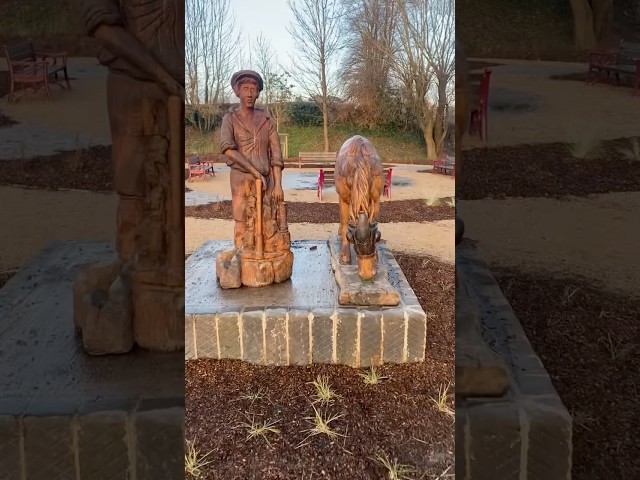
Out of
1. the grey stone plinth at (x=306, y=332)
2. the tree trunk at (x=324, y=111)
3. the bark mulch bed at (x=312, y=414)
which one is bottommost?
the bark mulch bed at (x=312, y=414)

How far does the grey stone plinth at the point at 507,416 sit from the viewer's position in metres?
1.23

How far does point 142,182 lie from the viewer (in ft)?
3.76

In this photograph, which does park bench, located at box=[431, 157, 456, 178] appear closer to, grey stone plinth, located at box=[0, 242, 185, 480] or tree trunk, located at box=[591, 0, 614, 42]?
tree trunk, located at box=[591, 0, 614, 42]

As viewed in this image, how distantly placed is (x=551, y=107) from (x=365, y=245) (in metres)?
2.65

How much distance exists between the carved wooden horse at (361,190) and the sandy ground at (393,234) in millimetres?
1129

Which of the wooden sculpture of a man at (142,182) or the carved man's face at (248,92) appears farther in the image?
the carved man's face at (248,92)

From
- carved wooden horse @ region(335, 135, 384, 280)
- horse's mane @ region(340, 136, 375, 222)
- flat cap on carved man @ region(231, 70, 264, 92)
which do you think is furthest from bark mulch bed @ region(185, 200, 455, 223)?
flat cap on carved man @ region(231, 70, 264, 92)

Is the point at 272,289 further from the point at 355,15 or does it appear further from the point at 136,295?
the point at 136,295

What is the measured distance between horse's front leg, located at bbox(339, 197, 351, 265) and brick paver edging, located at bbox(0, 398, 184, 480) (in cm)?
307

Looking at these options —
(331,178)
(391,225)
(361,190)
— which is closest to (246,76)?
(361,190)

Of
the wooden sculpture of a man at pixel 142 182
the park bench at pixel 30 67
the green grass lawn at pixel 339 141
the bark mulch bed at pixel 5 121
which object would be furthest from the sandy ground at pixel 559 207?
the green grass lawn at pixel 339 141

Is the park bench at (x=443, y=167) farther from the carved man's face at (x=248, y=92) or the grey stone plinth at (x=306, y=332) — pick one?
the carved man's face at (x=248, y=92)

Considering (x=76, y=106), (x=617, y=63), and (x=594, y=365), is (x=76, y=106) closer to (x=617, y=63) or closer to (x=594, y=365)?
(x=617, y=63)

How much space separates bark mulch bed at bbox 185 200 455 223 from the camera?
467 cm
